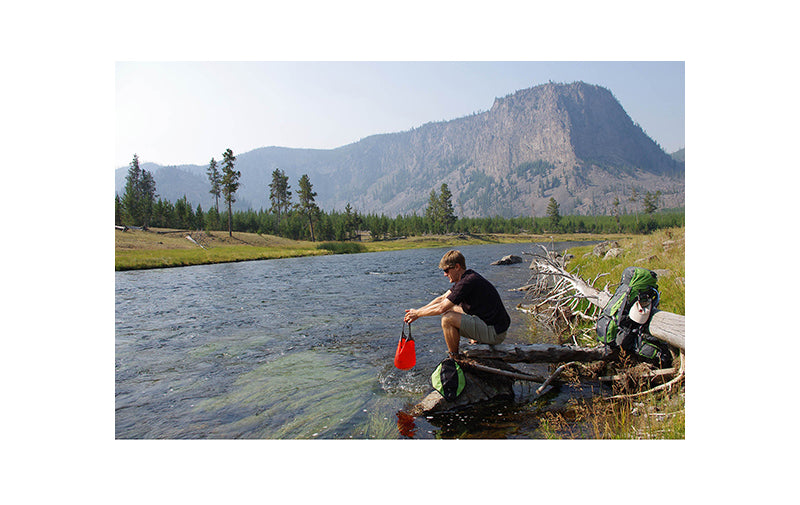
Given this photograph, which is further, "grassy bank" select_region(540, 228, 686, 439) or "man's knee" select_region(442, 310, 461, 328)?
"man's knee" select_region(442, 310, 461, 328)

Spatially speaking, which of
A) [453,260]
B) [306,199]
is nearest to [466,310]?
[453,260]

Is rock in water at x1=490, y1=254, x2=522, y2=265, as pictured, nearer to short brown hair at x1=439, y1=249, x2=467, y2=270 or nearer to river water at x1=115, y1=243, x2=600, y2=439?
river water at x1=115, y1=243, x2=600, y2=439

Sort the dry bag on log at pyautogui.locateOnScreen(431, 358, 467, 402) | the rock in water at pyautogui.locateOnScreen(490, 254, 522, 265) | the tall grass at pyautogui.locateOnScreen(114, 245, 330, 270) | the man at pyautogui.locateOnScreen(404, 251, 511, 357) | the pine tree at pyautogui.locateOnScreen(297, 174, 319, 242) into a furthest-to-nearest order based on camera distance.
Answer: the pine tree at pyautogui.locateOnScreen(297, 174, 319, 242), the rock in water at pyautogui.locateOnScreen(490, 254, 522, 265), the tall grass at pyautogui.locateOnScreen(114, 245, 330, 270), the man at pyautogui.locateOnScreen(404, 251, 511, 357), the dry bag on log at pyautogui.locateOnScreen(431, 358, 467, 402)


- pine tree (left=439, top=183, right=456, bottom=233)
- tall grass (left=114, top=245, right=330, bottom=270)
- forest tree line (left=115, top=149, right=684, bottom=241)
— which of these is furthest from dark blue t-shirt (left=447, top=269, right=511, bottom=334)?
pine tree (left=439, top=183, right=456, bottom=233)

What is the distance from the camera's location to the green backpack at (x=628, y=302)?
7.42m

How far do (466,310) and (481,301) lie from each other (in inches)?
12.7

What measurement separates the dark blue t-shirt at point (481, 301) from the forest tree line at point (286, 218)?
75.1m

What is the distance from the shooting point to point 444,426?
6465 mm

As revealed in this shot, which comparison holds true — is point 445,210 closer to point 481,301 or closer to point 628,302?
point 628,302

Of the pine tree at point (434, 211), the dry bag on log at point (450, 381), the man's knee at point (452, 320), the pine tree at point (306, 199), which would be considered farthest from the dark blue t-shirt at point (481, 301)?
the pine tree at point (434, 211)

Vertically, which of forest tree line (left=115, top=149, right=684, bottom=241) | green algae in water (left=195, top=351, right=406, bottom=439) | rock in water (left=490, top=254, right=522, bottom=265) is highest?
forest tree line (left=115, top=149, right=684, bottom=241)

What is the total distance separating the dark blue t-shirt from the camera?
7.19 metres

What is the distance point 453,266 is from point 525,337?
5.87 m
